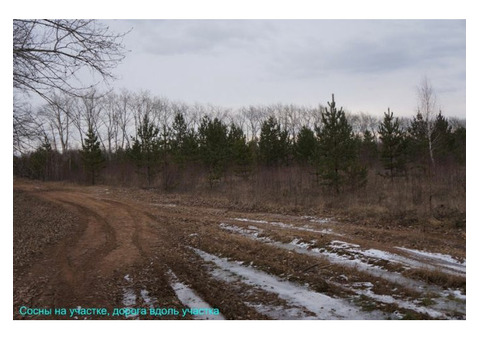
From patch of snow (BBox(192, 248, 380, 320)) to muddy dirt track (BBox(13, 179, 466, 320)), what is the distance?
0.06ft

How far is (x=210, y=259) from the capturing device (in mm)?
7711

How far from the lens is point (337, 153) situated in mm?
17594

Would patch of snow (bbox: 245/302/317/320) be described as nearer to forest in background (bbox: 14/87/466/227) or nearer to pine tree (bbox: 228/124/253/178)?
forest in background (bbox: 14/87/466/227)

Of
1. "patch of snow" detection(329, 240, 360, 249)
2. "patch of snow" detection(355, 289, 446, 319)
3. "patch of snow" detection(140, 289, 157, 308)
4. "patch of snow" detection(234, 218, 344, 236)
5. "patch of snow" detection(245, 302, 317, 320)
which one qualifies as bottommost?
"patch of snow" detection(140, 289, 157, 308)

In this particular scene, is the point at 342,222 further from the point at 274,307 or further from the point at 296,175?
the point at 296,175

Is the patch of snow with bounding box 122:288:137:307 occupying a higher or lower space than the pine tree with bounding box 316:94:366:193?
lower

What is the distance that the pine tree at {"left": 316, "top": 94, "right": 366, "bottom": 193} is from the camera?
17.5m

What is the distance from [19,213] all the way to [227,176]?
709 inches

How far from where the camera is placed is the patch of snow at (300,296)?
4.68 meters

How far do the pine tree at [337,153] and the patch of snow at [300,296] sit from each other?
1192 cm

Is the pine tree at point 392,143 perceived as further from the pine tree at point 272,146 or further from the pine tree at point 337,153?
Answer: the pine tree at point 272,146

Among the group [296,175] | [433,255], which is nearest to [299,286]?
[433,255]

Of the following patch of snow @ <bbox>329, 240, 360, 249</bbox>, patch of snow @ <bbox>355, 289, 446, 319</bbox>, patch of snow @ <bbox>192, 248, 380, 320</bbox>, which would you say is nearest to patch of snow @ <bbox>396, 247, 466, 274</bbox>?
patch of snow @ <bbox>329, 240, 360, 249</bbox>

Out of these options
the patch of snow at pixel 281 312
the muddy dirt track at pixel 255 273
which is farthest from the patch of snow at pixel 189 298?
the patch of snow at pixel 281 312
